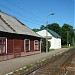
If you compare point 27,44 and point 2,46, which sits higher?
point 27,44

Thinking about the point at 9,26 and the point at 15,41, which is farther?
the point at 9,26

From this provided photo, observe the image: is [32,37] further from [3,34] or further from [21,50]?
[3,34]

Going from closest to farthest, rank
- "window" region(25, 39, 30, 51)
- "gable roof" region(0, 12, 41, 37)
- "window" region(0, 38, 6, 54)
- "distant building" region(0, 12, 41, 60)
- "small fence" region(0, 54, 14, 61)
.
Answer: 1. "small fence" region(0, 54, 14, 61)
2. "window" region(0, 38, 6, 54)
3. "distant building" region(0, 12, 41, 60)
4. "gable roof" region(0, 12, 41, 37)
5. "window" region(25, 39, 30, 51)

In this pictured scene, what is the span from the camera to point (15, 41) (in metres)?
32.4

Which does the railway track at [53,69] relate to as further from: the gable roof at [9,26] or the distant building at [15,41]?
the gable roof at [9,26]

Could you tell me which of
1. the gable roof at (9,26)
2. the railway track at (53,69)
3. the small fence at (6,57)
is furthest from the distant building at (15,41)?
the railway track at (53,69)

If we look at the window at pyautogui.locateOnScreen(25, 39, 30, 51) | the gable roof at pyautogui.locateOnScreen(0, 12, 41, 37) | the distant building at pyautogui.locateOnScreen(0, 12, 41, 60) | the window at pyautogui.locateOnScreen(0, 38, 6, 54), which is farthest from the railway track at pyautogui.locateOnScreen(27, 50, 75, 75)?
the window at pyautogui.locateOnScreen(25, 39, 30, 51)

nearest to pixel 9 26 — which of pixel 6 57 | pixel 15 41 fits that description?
pixel 15 41

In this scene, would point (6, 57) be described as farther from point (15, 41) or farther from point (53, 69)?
point (53, 69)

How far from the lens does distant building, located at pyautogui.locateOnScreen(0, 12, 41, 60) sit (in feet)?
94.1

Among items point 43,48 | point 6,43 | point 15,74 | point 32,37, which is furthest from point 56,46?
point 15,74

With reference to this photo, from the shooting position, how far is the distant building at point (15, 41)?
28672 mm

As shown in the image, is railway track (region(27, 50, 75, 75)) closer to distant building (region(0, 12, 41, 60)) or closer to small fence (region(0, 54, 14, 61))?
small fence (region(0, 54, 14, 61))

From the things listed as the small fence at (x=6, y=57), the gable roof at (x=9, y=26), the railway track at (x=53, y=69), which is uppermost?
the gable roof at (x=9, y=26)
